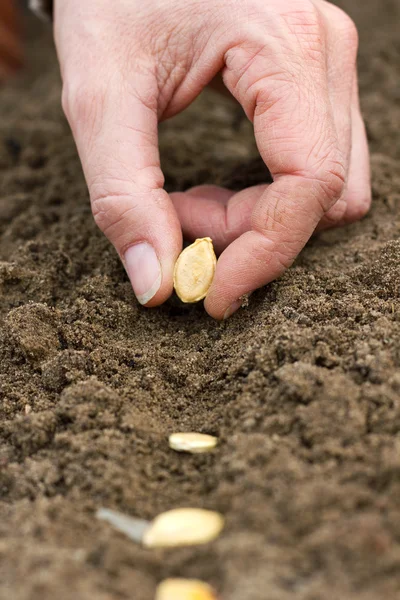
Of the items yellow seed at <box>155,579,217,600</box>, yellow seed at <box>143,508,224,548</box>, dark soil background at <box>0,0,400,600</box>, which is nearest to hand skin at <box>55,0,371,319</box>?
dark soil background at <box>0,0,400,600</box>

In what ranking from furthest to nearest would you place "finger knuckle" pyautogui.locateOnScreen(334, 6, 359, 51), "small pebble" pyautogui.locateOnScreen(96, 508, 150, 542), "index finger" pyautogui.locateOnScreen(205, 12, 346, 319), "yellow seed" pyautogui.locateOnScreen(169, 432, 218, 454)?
"finger knuckle" pyautogui.locateOnScreen(334, 6, 359, 51) < "index finger" pyautogui.locateOnScreen(205, 12, 346, 319) < "yellow seed" pyautogui.locateOnScreen(169, 432, 218, 454) < "small pebble" pyautogui.locateOnScreen(96, 508, 150, 542)

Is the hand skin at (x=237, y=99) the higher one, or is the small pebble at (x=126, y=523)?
the hand skin at (x=237, y=99)

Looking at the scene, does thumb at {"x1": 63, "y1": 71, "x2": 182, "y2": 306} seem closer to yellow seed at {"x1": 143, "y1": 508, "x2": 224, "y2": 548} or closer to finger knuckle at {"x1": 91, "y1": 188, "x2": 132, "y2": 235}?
finger knuckle at {"x1": 91, "y1": 188, "x2": 132, "y2": 235}

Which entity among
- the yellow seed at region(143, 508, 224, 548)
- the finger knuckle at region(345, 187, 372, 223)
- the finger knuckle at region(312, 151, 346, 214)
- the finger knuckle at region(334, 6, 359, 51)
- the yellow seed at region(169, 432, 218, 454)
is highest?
the finger knuckle at region(334, 6, 359, 51)

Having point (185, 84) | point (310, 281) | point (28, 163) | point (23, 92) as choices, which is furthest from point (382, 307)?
point (23, 92)

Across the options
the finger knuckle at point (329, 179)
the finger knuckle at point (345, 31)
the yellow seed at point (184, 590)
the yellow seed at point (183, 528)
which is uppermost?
the finger knuckle at point (345, 31)

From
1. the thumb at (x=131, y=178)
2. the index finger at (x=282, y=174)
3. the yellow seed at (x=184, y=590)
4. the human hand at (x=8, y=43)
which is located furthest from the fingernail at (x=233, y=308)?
the human hand at (x=8, y=43)

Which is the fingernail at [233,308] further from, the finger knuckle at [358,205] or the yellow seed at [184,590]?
the yellow seed at [184,590]
